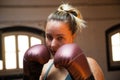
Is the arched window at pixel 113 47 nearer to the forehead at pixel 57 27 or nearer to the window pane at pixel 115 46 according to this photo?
the window pane at pixel 115 46

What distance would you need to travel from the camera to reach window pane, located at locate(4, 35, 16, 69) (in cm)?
415

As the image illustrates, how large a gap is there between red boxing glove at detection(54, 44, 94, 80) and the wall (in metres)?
3.27

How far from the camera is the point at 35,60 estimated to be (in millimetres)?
1130

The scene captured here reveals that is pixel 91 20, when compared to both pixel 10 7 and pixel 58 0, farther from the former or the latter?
pixel 10 7

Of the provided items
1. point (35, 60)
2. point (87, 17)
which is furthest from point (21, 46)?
point (35, 60)

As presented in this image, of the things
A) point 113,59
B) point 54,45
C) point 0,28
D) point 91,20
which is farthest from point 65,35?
point 113,59

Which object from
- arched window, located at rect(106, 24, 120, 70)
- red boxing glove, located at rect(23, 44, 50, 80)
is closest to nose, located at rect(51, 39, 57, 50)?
red boxing glove, located at rect(23, 44, 50, 80)

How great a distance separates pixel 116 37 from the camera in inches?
188

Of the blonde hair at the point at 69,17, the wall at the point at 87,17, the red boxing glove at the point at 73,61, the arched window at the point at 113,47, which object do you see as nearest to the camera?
the red boxing glove at the point at 73,61

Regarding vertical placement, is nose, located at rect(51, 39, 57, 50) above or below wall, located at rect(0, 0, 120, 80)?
below

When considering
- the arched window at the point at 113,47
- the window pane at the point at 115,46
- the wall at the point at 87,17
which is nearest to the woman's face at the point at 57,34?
the wall at the point at 87,17

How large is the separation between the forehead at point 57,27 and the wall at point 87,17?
318 cm

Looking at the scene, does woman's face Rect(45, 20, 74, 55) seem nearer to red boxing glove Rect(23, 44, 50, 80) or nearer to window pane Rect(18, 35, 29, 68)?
red boxing glove Rect(23, 44, 50, 80)

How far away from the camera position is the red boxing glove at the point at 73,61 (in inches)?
36.8
